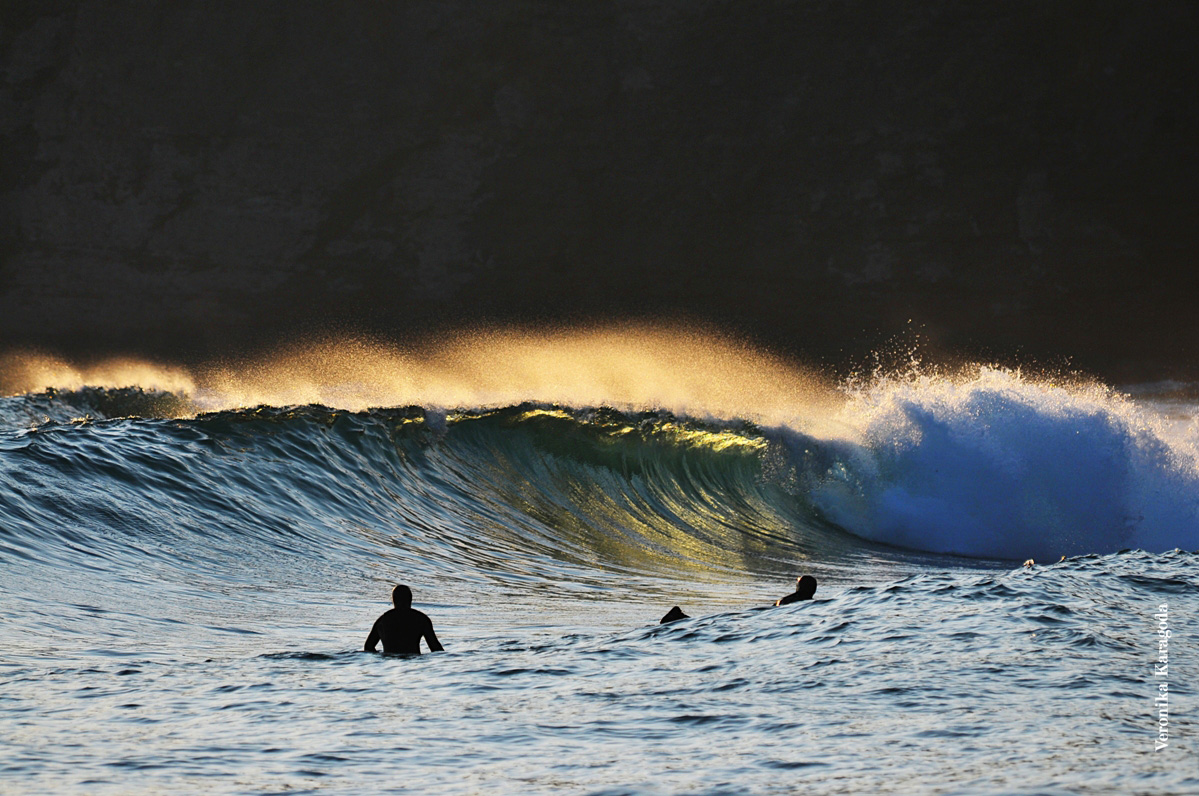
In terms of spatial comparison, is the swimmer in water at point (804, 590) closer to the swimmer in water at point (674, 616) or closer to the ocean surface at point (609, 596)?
the ocean surface at point (609, 596)

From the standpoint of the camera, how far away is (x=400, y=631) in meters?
5.31

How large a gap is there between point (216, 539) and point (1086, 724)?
6400 millimetres

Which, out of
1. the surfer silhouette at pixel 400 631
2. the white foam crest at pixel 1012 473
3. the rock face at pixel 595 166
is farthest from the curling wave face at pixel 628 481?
the rock face at pixel 595 166

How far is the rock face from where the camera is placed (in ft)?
176

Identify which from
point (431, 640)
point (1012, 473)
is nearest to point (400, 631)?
point (431, 640)

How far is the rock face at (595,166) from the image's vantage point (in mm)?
53500

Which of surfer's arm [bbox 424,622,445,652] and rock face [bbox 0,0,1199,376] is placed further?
rock face [bbox 0,0,1199,376]

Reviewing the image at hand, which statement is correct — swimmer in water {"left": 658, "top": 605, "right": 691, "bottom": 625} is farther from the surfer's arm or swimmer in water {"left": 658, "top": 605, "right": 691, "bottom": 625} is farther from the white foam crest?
the white foam crest

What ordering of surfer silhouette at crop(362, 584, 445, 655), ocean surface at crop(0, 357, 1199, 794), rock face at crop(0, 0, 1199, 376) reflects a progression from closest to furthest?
ocean surface at crop(0, 357, 1199, 794) < surfer silhouette at crop(362, 584, 445, 655) < rock face at crop(0, 0, 1199, 376)

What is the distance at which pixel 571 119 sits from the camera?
56.9 m

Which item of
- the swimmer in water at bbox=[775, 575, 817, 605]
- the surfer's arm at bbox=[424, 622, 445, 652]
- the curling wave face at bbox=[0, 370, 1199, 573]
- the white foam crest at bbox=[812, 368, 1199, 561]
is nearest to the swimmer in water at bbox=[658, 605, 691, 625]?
the swimmer in water at bbox=[775, 575, 817, 605]

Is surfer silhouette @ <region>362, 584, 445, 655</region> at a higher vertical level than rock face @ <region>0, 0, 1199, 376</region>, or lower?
lower

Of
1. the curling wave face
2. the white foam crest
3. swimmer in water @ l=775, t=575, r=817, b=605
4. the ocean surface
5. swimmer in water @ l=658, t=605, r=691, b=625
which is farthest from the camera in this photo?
the white foam crest

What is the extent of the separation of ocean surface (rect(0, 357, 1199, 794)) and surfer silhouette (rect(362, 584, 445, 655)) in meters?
0.14
